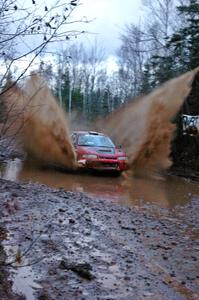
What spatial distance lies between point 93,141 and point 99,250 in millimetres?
12245

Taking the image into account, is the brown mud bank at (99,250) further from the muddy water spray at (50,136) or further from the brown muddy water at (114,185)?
the muddy water spray at (50,136)

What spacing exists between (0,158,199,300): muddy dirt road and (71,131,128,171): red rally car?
4.65m

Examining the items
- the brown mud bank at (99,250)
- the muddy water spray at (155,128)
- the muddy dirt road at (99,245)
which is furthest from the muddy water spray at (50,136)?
the brown mud bank at (99,250)

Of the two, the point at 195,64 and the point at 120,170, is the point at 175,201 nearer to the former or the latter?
the point at 120,170

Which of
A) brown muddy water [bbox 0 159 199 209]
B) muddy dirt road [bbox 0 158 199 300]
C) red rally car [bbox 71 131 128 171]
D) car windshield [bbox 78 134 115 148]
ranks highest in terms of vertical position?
car windshield [bbox 78 134 115 148]

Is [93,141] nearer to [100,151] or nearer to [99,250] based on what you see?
[100,151]

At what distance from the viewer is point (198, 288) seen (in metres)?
6.12

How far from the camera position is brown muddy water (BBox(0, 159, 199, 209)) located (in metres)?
13.6

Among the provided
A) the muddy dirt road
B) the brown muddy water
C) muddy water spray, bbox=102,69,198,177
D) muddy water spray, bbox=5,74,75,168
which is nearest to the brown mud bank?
the muddy dirt road

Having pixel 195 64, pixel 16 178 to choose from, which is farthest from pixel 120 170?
pixel 195 64

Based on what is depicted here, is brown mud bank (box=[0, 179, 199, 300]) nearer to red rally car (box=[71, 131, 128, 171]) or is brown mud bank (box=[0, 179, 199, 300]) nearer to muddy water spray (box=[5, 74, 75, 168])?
red rally car (box=[71, 131, 128, 171])

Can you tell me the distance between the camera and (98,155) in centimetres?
1841

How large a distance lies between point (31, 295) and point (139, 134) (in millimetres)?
16176

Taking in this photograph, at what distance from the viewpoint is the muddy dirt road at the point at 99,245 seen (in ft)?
19.5
